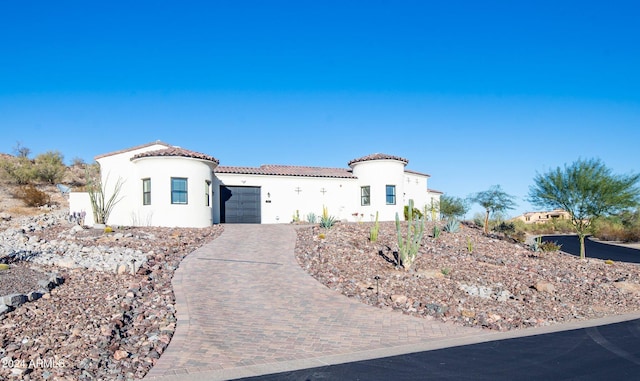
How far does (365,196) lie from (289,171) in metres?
5.20

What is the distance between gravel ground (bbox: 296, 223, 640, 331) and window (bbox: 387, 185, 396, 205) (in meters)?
7.36

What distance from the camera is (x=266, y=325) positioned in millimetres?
9484

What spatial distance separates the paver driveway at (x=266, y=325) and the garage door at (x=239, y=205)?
11263 millimetres

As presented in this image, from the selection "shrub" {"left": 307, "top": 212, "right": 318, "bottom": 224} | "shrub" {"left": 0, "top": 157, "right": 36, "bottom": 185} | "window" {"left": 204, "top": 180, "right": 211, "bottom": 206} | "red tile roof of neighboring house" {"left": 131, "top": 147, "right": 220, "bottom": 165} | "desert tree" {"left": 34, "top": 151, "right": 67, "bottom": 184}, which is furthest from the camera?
"desert tree" {"left": 34, "top": 151, "right": 67, "bottom": 184}

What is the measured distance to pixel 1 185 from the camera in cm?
3631

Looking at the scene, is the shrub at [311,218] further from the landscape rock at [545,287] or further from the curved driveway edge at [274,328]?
the landscape rock at [545,287]

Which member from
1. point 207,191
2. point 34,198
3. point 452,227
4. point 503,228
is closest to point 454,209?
point 503,228

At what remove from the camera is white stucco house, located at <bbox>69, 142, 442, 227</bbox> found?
71.5ft

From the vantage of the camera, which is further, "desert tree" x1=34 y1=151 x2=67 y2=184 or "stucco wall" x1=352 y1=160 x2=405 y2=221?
"desert tree" x1=34 y1=151 x2=67 y2=184

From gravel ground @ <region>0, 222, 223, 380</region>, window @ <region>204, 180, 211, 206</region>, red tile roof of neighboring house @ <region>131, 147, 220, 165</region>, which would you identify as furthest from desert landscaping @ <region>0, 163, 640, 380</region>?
red tile roof of neighboring house @ <region>131, 147, 220, 165</region>

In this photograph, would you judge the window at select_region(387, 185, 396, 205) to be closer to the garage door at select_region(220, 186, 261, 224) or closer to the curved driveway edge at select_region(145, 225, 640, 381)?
the garage door at select_region(220, 186, 261, 224)

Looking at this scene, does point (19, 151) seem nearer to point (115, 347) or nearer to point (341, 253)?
point (341, 253)

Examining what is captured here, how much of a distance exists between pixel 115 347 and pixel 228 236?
12389mm

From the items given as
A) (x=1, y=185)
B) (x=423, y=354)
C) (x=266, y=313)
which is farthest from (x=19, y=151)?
(x=423, y=354)
